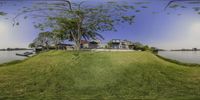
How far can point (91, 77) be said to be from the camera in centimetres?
401

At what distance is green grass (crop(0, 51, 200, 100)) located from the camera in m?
4.02

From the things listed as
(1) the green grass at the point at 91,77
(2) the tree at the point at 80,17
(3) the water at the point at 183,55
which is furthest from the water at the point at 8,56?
(3) the water at the point at 183,55

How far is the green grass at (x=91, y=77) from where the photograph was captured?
4016mm

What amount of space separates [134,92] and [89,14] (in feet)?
3.19

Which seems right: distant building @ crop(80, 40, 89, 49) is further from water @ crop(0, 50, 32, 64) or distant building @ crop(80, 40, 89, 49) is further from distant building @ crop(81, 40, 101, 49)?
water @ crop(0, 50, 32, 64)

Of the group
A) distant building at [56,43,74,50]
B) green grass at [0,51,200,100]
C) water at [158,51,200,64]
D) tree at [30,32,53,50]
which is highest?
tree at [30,32,53,50]

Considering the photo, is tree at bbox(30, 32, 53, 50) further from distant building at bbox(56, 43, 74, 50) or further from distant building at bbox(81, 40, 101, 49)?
distant building at bbox(81, 40, 101, 49)

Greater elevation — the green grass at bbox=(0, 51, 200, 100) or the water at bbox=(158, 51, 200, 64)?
the water at bbox=(158, 51, 200, 64)

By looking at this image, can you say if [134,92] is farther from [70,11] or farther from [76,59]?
[70,11]

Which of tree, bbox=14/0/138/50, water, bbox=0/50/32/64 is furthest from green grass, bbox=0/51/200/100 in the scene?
tree, bbox=14/0/138/50

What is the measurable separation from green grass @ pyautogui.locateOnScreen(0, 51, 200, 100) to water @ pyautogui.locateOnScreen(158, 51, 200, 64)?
0.28 feet

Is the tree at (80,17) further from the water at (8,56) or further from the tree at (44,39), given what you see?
the water at (8,56)

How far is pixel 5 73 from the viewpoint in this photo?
4.09m

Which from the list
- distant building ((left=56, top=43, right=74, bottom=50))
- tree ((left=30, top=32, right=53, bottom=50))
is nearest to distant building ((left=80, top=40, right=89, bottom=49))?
distant building ((left=56, top=43, right=74, bottom=50))
